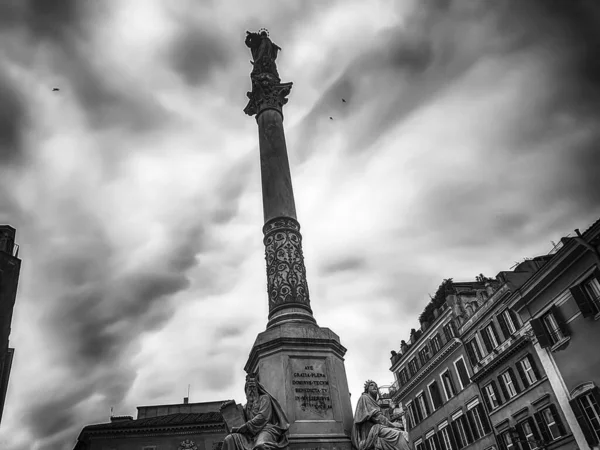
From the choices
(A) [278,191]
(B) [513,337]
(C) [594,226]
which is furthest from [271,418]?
(B) [513,337]

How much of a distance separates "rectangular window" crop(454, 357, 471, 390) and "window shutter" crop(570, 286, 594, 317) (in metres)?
13.6

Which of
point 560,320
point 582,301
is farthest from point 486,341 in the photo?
point 582,301

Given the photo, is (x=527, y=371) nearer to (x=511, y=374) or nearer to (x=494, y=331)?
(x=511, y=374)

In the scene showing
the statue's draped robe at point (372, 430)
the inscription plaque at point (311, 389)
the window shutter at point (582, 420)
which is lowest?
the statue's draped robe at point (372, 430)

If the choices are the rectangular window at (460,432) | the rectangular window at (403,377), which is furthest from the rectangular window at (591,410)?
the rectangular window at (403,377)

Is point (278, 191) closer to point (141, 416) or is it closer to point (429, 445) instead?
point (429, 445)

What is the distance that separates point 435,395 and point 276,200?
3448 cm

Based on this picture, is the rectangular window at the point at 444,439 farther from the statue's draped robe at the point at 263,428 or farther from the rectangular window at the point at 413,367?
the statue's draped robe at the point at 263,428

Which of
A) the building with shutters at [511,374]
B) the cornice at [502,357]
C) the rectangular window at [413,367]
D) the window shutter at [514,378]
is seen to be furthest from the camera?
the rectangular window at [413,367]

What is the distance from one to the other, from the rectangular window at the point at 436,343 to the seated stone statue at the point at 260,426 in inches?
1386

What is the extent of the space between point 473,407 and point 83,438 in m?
35.0

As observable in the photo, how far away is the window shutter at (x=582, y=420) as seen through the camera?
25.5 meters

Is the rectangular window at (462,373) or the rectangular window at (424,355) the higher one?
the rectangular window at (424,355)

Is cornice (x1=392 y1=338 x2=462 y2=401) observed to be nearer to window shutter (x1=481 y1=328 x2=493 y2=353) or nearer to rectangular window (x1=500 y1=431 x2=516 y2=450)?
window shutter (x1=481 y1=328 x2=493 y2=353)
